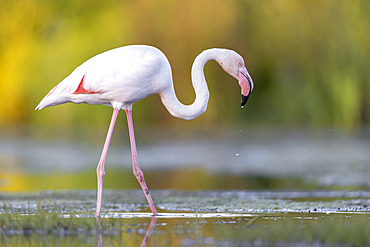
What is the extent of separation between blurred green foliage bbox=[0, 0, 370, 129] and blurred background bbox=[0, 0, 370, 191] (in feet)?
0.09

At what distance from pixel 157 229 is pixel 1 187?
522 cm

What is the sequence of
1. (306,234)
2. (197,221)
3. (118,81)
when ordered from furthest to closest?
(118,81)
(197,221)
(306,234)

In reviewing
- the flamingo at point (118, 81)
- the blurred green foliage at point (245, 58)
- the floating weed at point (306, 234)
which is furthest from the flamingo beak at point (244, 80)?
the blurred green foliage at point (245, 58)

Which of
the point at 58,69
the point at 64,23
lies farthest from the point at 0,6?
the point at 58,69

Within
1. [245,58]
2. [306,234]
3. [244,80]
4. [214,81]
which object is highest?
[245,58]

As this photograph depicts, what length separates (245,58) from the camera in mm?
22203

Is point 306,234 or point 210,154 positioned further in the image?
point 210,154

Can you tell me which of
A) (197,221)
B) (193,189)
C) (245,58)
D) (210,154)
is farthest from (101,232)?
(245,58)

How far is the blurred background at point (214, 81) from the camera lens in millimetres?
17672

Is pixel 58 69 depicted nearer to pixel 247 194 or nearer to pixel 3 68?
pixel 3 68

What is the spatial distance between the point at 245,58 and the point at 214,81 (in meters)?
1.05

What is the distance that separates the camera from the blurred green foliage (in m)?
21.3

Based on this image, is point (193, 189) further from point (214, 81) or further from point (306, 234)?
point (214, 81)

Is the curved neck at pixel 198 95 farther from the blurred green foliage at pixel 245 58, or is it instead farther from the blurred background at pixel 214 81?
the blurred green foliage at pixel 245 58
